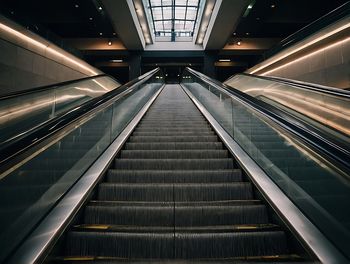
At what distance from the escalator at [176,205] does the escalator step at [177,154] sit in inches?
11.0

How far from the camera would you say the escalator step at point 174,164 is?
2840 millimetres

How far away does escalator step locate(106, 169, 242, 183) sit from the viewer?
8.28 feet

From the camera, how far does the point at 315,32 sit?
271 inches

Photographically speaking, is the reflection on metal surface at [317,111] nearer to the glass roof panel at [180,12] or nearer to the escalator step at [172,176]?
the escalator step at [172,176]

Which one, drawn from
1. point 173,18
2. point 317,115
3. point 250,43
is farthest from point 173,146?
point 173,18

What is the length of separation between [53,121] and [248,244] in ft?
5.71

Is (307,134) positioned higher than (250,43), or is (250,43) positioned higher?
(250,43)

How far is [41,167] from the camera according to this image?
178 cm

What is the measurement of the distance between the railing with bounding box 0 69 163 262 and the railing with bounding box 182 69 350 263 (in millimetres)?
1808

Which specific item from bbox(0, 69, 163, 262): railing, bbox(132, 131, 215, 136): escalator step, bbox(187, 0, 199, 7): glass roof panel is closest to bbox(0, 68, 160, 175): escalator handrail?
bbox(0, 69, 163, 262): railing

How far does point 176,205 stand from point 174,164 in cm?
82

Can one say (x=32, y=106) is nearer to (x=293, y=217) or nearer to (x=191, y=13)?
(x=293, y=217)

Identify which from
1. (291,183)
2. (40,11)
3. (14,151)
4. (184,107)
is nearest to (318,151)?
(291,183)

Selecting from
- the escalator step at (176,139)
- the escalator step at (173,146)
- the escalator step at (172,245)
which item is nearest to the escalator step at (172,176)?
the escalator step at (172,245)
